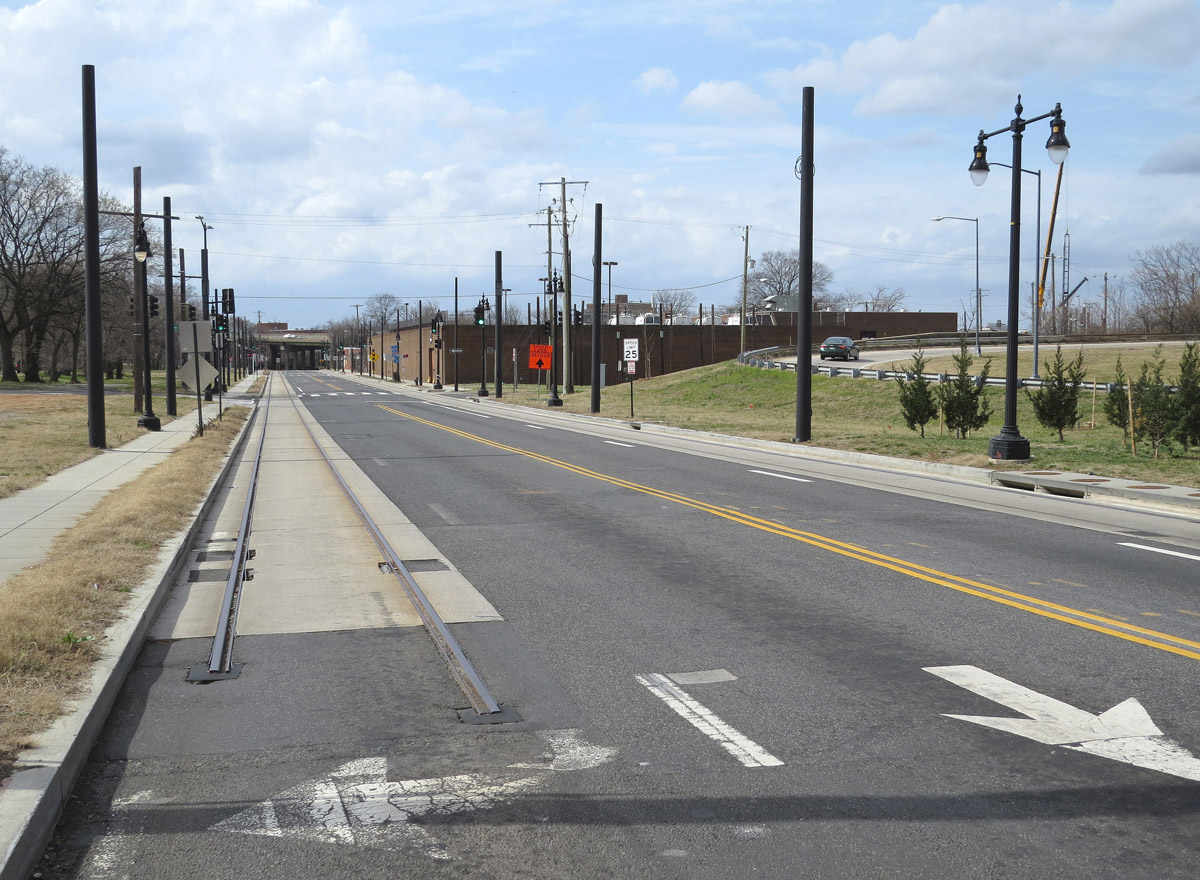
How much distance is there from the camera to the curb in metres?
4.11

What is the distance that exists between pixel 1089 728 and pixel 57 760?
16.4 feet

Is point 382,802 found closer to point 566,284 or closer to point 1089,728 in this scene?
point 1089,728

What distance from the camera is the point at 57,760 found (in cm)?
484

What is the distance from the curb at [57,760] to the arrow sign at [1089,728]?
4.35 metres

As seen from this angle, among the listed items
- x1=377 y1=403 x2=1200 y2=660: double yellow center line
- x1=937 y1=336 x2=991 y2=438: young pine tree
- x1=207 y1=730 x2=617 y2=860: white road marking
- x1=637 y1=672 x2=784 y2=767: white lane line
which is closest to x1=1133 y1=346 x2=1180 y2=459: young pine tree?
x1=937 y1=336 x2=991 y2=438: young pine tree

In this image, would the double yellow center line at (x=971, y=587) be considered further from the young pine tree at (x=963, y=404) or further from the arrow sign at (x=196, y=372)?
the arrow sign at (x=196, y=372)

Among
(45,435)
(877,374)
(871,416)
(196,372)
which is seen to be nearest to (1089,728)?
(196,372)

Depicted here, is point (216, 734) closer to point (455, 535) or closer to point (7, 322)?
point (455, 535)

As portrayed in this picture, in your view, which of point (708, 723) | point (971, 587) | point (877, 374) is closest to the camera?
point (708, 723)

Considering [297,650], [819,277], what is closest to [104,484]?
[297,650]

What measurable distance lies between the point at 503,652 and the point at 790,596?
278 cm

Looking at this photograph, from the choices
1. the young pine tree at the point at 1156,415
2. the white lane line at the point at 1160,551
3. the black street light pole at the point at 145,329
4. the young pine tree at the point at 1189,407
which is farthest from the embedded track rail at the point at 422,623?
the black street light pole at the point at 145,329

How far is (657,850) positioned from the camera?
424 cm

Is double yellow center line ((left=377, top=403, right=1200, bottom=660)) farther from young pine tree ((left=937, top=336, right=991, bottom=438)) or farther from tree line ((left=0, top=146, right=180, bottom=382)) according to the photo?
tree line ((left=0, top=146, right=180, bottom=382))
